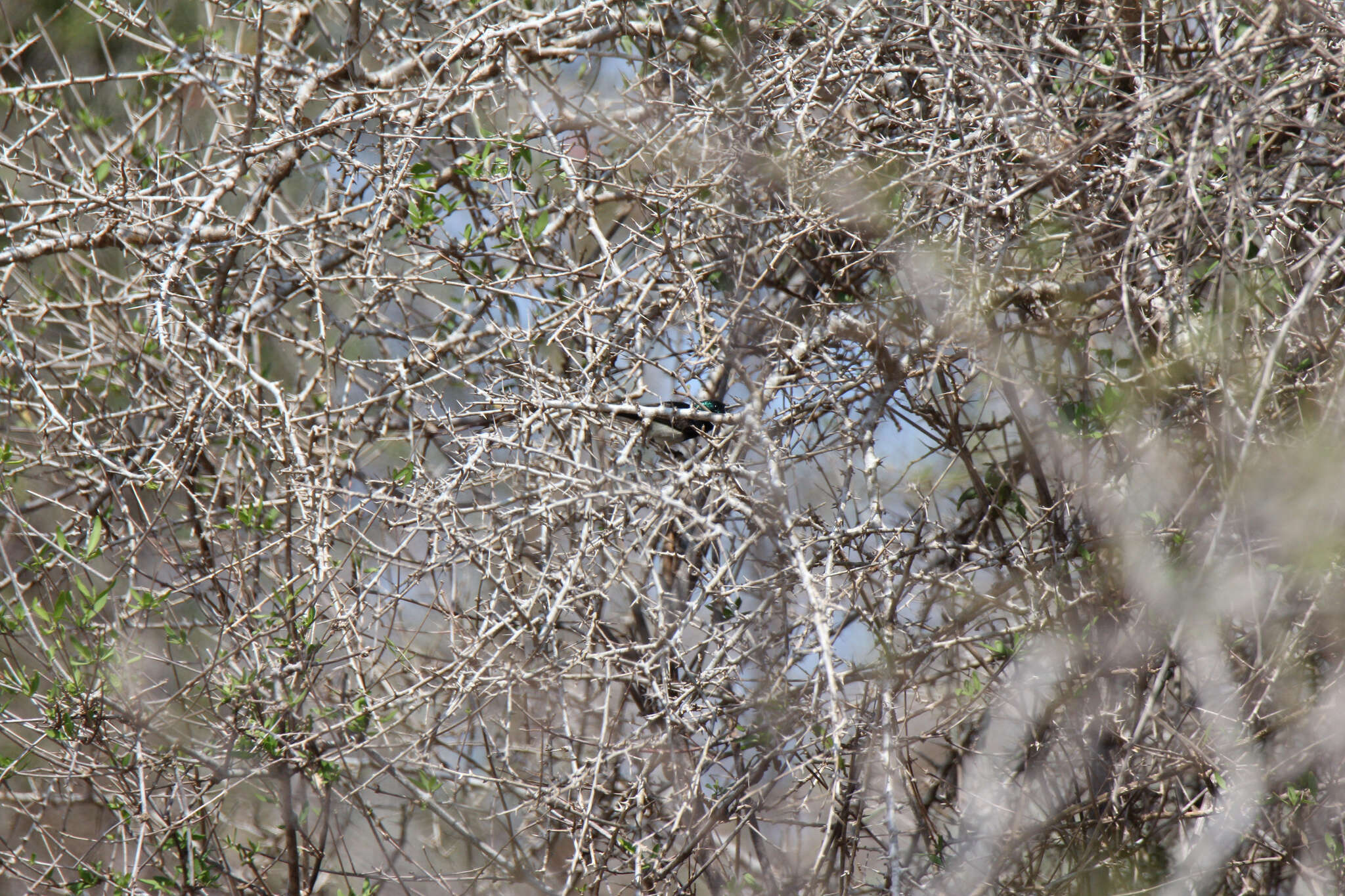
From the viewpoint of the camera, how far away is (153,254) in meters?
2.85

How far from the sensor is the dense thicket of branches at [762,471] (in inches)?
87.4

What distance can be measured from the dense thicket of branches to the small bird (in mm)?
39

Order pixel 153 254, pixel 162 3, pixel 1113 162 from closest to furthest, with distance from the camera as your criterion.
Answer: pixel 1113 162
pixel 153 254
pixel 162 3

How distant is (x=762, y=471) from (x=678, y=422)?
356 millimetres

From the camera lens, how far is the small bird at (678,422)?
265 centimetres

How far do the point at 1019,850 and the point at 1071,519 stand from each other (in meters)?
0.83

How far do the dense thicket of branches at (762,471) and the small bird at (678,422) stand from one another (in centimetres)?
4

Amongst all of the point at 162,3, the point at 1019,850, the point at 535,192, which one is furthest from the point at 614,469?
the point at 162,3

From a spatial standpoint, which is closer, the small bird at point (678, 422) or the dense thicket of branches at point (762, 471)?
the dense thicket of branches at point (762, 471)

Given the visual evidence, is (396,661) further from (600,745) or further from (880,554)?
(880,554)

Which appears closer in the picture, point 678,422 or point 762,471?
point 762,471

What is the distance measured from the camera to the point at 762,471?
2379 millimetres

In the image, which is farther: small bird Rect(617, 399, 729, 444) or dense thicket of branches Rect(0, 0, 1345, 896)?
small bird Rect(617, 399, 729, 444)

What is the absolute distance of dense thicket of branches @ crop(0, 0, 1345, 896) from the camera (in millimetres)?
2219
